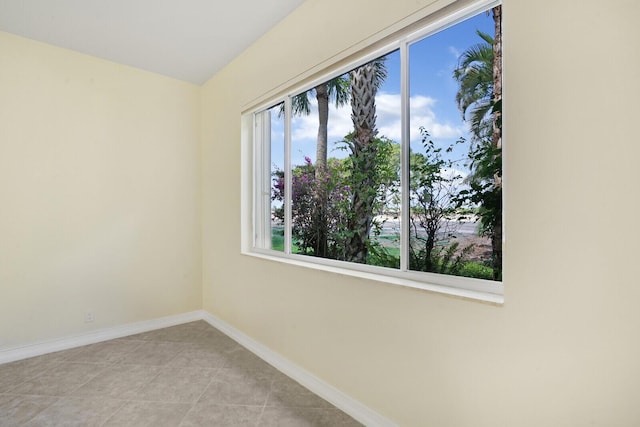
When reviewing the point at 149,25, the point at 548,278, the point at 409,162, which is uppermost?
the point at 149,25

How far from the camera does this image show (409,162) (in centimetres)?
186

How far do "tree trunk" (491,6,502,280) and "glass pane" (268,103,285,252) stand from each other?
5.83ft

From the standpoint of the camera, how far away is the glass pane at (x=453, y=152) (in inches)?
61.5

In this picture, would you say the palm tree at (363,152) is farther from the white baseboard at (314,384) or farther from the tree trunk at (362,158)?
the white baseboard at (314,384)

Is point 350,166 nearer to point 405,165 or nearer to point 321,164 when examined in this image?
point 321,164

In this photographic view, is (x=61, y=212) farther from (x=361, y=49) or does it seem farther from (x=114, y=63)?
(x=361, y=49)

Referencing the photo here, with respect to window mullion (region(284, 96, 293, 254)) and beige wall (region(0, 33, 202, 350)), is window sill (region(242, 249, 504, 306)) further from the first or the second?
beige wall (region(0, 33, 202, 350))

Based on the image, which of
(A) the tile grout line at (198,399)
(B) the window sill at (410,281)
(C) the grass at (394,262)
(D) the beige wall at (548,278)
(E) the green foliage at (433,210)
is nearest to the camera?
(D) the beige wall at (548,278)

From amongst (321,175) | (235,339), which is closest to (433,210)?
(321,175)

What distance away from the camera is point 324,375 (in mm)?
2170

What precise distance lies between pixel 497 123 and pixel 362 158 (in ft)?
2.77

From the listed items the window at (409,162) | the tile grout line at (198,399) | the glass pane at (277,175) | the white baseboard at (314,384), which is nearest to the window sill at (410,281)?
the window at (409,162)

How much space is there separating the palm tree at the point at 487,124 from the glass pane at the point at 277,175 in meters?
1.69

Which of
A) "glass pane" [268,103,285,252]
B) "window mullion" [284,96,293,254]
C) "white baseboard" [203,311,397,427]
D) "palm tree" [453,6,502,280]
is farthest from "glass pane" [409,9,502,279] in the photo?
"glass pane" [268,103,285,252]
